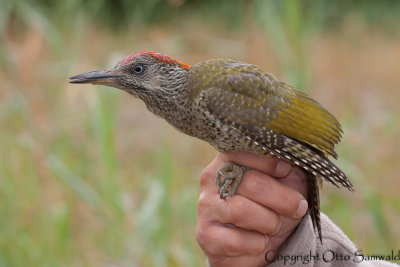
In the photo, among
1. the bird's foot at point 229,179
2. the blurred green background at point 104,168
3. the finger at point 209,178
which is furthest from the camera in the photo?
the blurred green background at point 104,168

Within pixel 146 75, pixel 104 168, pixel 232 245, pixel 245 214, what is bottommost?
pixel 232 245

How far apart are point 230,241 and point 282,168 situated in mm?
422

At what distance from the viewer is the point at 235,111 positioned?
259 cm

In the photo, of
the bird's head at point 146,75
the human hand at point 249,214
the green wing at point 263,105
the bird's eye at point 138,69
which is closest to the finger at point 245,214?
the human hand at point 249,214

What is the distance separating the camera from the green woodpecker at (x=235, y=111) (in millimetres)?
2539

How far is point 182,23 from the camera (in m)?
10.7

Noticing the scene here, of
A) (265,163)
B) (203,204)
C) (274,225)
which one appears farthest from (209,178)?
(274,225)

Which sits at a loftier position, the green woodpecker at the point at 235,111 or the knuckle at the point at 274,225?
the green woodpecker at the point at 235,111

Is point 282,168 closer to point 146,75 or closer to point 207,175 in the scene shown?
point 207,175

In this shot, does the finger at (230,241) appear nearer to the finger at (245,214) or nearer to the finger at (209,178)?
the finger at (245,214)

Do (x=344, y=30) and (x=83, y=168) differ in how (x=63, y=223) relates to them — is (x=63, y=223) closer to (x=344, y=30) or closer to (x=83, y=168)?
(x=83, y=168)

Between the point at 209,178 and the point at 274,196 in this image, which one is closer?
the point at 274,196

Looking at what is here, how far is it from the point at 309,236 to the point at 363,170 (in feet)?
8.91

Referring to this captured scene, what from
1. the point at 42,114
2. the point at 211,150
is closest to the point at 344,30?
the point at 211,150
